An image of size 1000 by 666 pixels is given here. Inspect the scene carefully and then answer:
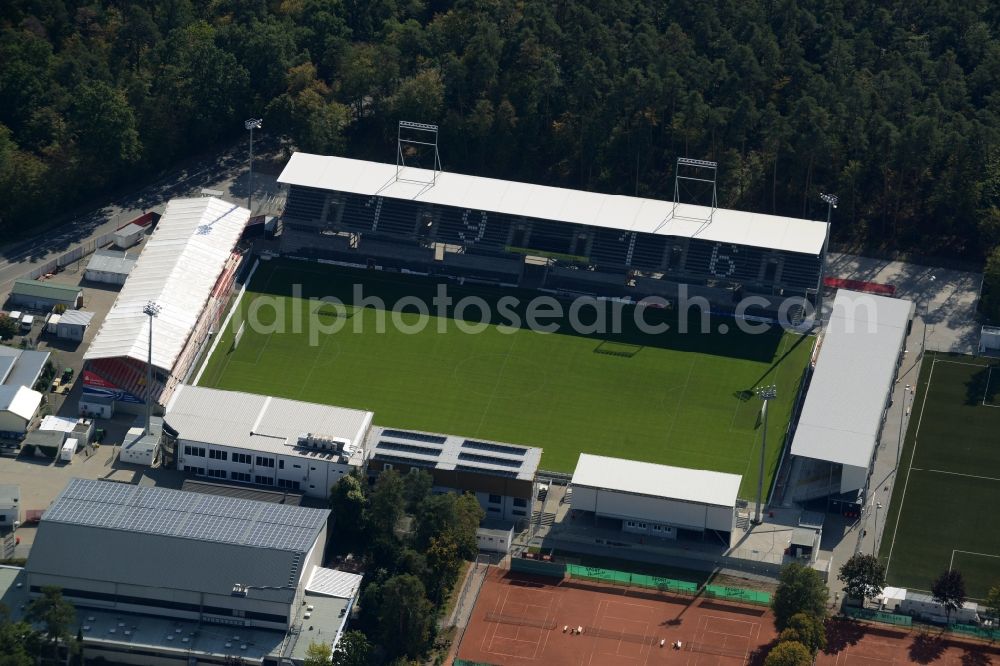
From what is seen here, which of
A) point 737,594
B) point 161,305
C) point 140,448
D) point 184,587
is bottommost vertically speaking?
point 184,587

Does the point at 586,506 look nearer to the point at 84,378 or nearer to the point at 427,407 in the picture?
the point at 427,407

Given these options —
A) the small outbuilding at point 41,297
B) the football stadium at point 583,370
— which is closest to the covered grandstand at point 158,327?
the football stadium at point 583,370

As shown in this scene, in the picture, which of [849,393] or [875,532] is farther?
[849,393]

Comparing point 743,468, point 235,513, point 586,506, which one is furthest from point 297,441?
point 743,468

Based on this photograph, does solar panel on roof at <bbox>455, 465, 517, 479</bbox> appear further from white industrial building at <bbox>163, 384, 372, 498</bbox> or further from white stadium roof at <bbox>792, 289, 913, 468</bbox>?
white stadium roof at <bbox>792, 289, 913, 468</bbox>

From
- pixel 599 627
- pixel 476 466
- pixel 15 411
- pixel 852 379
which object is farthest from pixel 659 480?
pixel 15 411

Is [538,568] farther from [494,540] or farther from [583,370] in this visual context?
[583,370]
